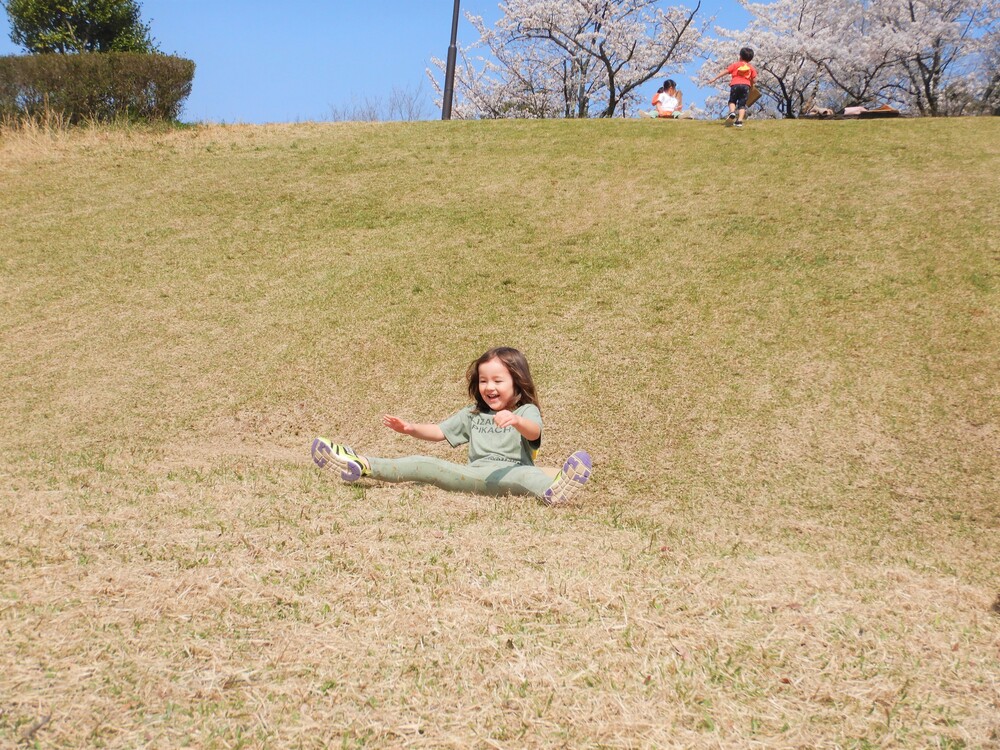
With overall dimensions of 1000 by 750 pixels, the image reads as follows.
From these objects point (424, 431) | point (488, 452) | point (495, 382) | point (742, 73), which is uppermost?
point (742, 73)

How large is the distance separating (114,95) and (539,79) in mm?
20699

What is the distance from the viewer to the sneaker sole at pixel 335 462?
4.68 m

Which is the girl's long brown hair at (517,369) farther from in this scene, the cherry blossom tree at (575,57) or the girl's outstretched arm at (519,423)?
the cherry blossom tree at (575,57)

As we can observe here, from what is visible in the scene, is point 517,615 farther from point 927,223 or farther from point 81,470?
point 927,223

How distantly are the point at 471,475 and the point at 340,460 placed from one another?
30.8 inches

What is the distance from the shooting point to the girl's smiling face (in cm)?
471

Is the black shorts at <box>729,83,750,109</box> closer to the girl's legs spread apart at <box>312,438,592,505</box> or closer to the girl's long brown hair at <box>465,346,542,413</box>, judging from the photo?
the girl's long brown hair at <box>465,346,542,413</box>

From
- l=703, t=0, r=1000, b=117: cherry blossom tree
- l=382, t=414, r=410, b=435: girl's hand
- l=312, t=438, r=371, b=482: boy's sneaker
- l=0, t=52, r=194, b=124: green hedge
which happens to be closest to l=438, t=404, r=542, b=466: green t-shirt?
l=382, t=414, r=410, b=435: girl's hand

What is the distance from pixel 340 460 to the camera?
4684 mm

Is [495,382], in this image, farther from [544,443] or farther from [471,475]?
[544,443]

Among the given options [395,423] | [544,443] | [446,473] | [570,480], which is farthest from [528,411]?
[544,443]

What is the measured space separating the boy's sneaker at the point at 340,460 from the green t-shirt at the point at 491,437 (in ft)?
1.82

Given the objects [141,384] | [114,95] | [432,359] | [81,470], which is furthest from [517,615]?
[114,95]

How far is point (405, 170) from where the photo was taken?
479 inches
